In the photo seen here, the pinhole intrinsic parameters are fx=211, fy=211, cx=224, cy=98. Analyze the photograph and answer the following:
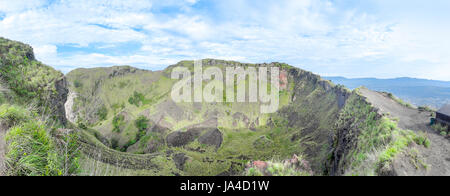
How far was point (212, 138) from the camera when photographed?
96.4 m

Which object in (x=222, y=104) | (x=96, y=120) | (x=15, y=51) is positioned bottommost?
(x=96, y=120)

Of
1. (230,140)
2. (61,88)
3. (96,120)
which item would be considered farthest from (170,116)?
(61,88)

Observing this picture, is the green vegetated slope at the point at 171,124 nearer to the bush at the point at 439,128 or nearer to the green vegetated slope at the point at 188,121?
the green vegetated slope at the point at 188,121

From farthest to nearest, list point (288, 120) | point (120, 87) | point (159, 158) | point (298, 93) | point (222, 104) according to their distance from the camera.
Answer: point (120, 87) → point (222, 104) → point (298, 93) → point (288, 120) → point (159, 158)

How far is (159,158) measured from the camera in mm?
79625

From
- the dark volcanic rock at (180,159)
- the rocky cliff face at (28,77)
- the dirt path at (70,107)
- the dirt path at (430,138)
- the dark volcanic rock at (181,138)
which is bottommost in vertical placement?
the dark volcanic rock at (180,159)

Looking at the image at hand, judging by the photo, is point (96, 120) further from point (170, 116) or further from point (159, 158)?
point (159, 158)

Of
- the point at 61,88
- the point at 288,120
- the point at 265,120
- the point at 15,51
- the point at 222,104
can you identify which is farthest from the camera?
the point at 222,104

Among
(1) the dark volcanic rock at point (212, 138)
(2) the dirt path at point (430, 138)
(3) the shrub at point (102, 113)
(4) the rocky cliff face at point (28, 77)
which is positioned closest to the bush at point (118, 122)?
(3) the shrub at point (102, 113)

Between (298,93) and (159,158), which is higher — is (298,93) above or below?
above

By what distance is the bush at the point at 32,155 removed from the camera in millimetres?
6926

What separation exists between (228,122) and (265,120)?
17.8 metres

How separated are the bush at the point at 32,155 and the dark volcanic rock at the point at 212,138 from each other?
86.0 meters

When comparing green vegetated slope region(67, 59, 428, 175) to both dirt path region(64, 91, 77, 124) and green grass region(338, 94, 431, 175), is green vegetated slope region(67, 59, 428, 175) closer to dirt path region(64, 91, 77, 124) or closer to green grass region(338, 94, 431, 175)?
dirt path region(64, 91, 77, 124)
